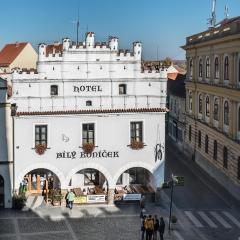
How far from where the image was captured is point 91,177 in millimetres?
43781

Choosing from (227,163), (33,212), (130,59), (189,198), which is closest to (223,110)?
(227,163)

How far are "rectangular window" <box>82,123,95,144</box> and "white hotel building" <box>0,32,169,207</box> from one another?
73mm

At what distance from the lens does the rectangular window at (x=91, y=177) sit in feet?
143

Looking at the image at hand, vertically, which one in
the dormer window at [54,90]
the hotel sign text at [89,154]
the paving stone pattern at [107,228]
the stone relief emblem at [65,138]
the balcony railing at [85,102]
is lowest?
the paving stone pattern at [107,228]

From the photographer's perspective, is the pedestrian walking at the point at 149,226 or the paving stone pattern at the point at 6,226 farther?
the paving stone pattern at the point at 6,226

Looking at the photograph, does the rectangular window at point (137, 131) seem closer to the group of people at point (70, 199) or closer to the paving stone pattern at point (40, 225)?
the group of people at point (70, 199)

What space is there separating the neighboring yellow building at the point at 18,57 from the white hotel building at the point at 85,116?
3817 cm

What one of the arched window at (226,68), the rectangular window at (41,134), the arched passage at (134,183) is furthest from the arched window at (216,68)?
the rectangular window at (41,134)

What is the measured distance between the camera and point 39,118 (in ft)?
130

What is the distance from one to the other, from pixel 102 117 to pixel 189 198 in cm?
1013

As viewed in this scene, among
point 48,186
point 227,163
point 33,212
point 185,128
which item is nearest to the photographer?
point 33,212

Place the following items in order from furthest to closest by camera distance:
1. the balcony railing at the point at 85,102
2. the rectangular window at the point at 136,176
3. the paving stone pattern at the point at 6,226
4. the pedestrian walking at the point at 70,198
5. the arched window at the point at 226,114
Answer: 1. the arched window at the point at 226,114
2. the rectangular window at the point at 136,176
3. the balcony railing at the point at 85,102
4. the pedestrian walking at the point at 70,198
5. the paving stone pattern at the point at 6,226

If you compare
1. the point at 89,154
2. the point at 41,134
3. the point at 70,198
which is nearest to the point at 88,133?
the point at 89,154

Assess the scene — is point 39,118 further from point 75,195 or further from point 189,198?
point 189,198
